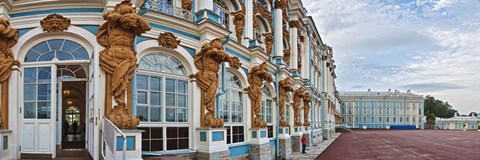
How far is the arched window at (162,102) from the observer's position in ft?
30.6

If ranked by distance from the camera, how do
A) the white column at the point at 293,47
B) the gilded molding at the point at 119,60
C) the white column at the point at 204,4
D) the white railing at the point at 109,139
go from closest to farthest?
the white railing at the point at 109,139 < the gilded molding at the point at 119,60 < the white column at the point at 204,4 < the white column at the point at 293,47

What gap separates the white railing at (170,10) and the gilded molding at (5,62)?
10.4 ft

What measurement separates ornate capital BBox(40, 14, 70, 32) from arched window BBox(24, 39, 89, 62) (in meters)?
0.27

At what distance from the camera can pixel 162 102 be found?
9703mm

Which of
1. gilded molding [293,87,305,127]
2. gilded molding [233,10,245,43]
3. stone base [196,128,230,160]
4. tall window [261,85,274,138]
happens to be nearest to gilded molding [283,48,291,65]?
gilded molding [293,87,305,127]

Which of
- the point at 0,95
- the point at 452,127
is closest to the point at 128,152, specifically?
the point at 0,95

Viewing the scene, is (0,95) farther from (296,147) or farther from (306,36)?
(306,36)

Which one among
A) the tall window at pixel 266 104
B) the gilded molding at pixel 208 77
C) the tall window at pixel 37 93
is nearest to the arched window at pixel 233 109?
the gilded molding at pixel 208 77

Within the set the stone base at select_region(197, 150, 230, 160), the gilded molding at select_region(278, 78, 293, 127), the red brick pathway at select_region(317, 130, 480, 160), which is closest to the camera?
the stone base at select_region(197, 150, 230, 160)

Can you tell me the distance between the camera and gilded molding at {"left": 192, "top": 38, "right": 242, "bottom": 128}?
10.4 metres

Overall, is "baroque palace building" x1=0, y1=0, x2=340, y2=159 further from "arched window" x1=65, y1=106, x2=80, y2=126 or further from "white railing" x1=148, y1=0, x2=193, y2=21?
"arched window" x1=65, y1=106, x2=80, y2=126

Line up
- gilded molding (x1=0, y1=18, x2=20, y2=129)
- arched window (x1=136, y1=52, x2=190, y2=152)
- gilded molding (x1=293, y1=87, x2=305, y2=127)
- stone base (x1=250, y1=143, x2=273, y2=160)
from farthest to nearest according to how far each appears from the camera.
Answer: gilded molding (x1=293, y1=87, x2=305, y2=127), stone base (x1=250, y1=143, x2=273, y2=160), arched window (x1=136, y1=52, x2=190, y2=152), gilded molding (x1=0, y1=18, x2=20, y2=129)

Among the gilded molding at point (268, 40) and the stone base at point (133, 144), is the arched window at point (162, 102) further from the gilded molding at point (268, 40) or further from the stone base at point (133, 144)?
the gilded molding at point (268, 40)

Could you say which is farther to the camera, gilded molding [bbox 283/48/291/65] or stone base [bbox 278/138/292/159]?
gilded molding [bbox 283/48/291/65]
